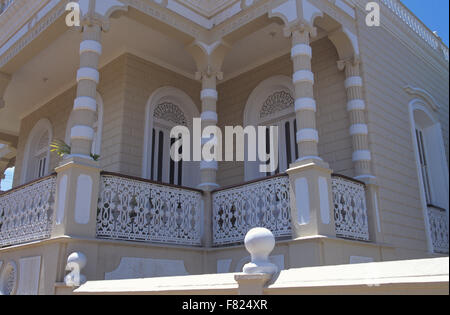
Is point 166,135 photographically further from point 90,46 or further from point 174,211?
point 90,46

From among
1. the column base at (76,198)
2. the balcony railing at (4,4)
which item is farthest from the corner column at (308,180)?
the balcony railing at (4,4)

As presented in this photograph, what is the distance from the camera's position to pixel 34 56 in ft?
34.3

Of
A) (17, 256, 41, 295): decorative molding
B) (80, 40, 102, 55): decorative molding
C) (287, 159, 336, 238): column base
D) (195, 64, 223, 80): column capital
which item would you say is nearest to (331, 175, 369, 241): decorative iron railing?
(287, 159, 336, 238): column base

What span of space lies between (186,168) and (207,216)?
299cm

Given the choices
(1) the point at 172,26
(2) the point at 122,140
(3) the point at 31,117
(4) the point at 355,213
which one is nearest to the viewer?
(4) the point at 355,213

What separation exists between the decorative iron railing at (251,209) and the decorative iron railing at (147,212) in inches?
16.1

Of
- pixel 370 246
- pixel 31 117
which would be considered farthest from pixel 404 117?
pixel 31 117

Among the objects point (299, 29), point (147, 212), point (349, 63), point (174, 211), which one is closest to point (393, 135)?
point (349, 63)

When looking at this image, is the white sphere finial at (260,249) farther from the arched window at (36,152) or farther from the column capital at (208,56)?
the arched window at (36,152)

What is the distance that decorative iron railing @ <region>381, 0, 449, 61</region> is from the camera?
10.9 m

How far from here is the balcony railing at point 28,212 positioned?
6.89m

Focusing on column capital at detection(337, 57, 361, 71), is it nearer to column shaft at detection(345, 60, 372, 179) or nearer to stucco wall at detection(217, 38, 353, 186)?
column shaft at detection(345, 60, 372, 179)

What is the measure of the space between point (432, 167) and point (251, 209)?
234 inches

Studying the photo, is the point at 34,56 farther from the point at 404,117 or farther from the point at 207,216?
the point at 404,117
